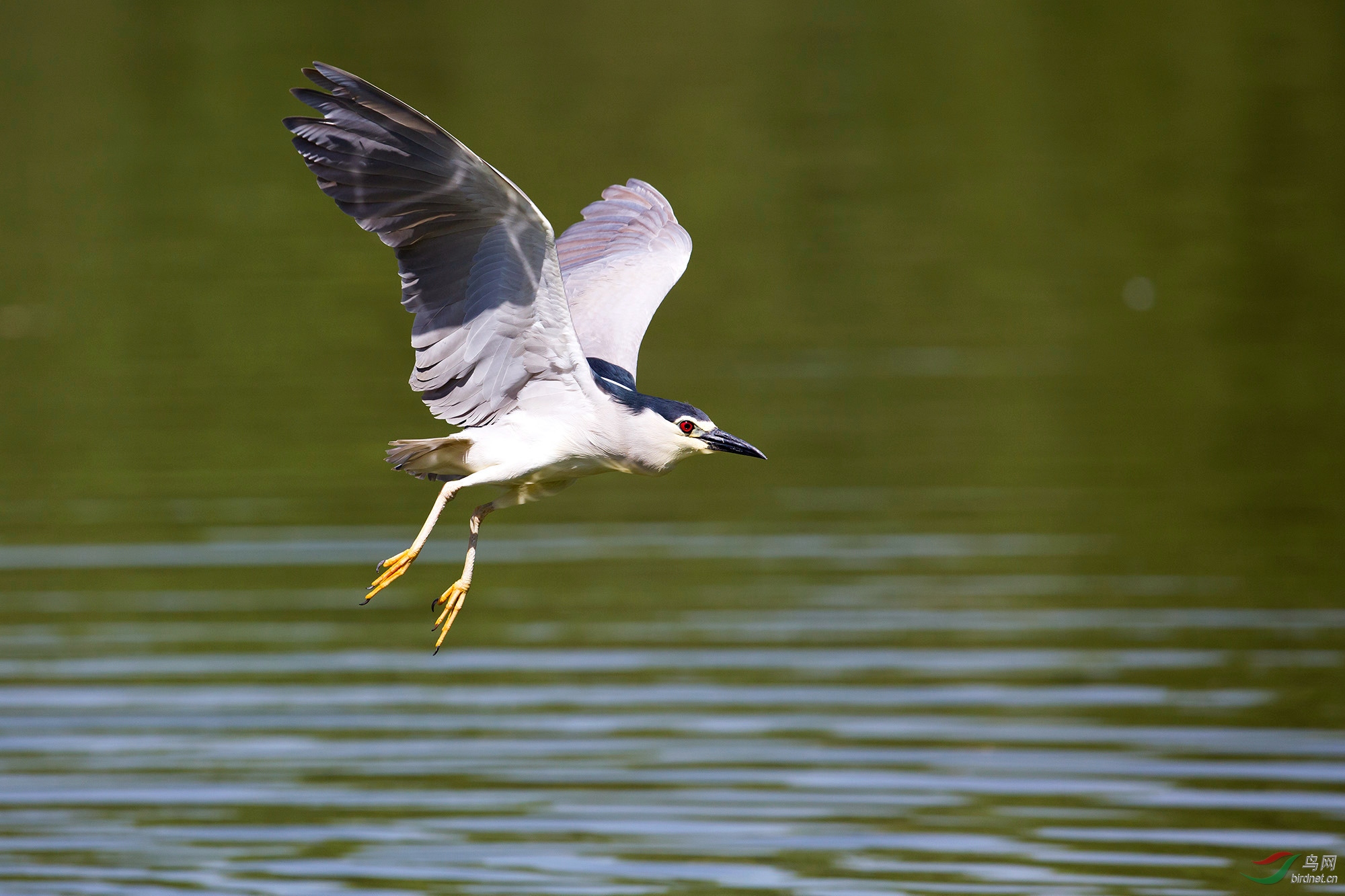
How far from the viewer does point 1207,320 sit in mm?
20891

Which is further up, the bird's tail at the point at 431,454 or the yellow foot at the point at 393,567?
the bird's tail at the point at 431,454

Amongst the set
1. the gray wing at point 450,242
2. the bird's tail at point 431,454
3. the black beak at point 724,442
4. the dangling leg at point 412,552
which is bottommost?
the dangling leg at point 412,552

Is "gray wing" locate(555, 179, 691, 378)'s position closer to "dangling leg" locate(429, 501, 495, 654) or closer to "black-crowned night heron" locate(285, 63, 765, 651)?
"black-crowned night heron" locate(285, 63, 765, 651)

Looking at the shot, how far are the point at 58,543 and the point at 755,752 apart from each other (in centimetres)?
638

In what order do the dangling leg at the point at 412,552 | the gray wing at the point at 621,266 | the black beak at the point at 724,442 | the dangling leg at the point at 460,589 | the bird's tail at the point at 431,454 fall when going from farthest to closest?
1. the gray wing at the point at 621,266
2. the bird's tail at the point at 431,454
3. the dangling leg at the point at 460,589
4. the dangling leg at the point at 412,552
5. the black beak at the point at 724,442

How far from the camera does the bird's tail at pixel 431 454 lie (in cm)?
722

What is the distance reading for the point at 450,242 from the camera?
7047 millimetres

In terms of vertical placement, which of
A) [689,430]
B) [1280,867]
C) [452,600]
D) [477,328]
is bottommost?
[1280,867]

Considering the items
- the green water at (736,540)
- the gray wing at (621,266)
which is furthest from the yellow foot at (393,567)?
the green water at (736,540)

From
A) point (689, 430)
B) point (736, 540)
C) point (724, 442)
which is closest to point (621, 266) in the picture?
point (689, 430)

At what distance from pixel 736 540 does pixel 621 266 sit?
21.4ft

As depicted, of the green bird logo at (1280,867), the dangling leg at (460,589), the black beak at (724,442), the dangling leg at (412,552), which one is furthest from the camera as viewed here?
the green bird logo at (1280,867)

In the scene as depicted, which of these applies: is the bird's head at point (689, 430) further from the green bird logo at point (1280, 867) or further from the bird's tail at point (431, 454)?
the green bird logo at point (1280, 867)

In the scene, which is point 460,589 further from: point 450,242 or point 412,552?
point 450,242
